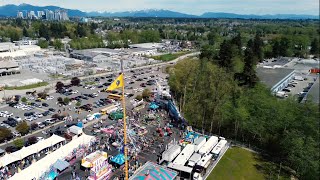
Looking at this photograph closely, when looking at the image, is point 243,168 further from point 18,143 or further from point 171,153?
point 18,143

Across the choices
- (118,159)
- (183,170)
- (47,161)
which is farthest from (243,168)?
(47,161)

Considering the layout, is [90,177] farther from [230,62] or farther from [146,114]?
[230,62]

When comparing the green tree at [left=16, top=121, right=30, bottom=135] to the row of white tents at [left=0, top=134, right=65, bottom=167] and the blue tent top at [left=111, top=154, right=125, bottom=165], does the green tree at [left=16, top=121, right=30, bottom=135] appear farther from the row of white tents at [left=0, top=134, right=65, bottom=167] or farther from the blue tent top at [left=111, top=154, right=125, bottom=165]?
the blue tent top at [left=111, top=154, right=125, bottom=165]

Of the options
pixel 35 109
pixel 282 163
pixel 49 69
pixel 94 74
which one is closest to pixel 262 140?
pixel 282 163

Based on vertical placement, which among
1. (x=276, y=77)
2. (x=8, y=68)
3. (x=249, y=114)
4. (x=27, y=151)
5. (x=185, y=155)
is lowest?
(x=27, y=151)

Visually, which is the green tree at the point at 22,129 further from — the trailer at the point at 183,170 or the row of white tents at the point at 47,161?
the trailer at the point at 183,170

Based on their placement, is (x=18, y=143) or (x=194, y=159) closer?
(x=194, y=159)
